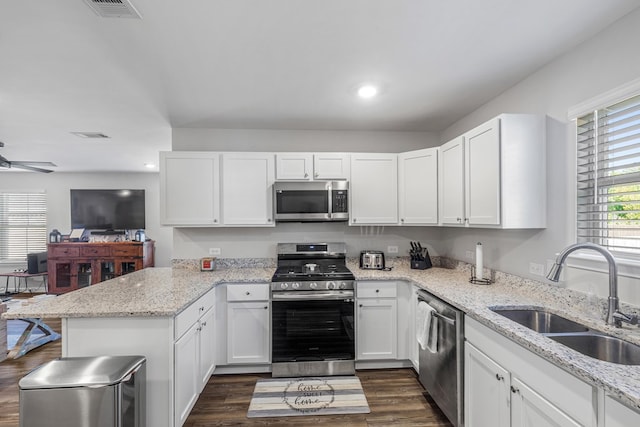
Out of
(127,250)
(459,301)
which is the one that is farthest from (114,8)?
(127,250)

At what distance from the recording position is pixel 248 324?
2756mm

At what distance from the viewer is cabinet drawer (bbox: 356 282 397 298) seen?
9.17 ft

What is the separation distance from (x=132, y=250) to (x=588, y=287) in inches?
267

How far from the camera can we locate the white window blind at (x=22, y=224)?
623cm

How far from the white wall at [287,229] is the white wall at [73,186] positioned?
3.56 meters

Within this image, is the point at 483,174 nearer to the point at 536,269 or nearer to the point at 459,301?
the point at 536,269

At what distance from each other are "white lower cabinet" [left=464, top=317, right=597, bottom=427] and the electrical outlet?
0.72 metres

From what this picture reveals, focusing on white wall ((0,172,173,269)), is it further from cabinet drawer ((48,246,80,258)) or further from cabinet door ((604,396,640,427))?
cabinet door ((604,396,640,427))

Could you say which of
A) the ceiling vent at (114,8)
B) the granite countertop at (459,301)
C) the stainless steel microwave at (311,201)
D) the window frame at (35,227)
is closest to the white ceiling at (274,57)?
the ceiling vent at (114,8)

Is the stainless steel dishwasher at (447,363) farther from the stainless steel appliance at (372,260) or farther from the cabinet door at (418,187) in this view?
the cabinet door at (418,187)

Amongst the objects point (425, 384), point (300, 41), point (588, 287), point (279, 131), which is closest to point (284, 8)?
point (300, 41)

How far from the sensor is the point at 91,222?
626 centimetres

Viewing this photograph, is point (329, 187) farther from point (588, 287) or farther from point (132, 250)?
point (132, 250)

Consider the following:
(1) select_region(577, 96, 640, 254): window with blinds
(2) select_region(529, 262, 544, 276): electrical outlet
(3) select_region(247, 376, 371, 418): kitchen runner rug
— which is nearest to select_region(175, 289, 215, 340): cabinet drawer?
(3) select_region(247, 376, 371, 418): kitchen runner rug
